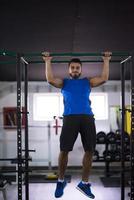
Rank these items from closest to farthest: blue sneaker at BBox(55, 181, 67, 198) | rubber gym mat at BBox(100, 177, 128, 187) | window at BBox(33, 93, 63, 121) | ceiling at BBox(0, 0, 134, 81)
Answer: blue sneaker at BBox(55, 181, 67, 198) < ceiling at BBox(0, 0, 134, 81) < rubber gym mat at BBox(100, 177, 128, 187) < window at BBox(33, 93, 63, 121)

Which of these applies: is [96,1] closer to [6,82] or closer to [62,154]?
[62,154]

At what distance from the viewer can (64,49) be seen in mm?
5000

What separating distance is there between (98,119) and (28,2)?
4.25 m

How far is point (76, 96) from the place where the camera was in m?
3.03

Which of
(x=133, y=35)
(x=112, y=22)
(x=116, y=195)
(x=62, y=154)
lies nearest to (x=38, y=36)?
(x=112, y=22)

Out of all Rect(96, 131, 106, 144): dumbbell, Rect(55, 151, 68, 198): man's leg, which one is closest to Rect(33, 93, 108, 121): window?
Rect(96, 131, 106, 144): dumbbell

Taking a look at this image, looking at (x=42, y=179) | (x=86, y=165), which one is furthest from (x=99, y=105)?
(x=86, y=165)

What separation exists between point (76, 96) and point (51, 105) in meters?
4.27

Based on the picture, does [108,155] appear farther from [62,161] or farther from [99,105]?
[62,161]

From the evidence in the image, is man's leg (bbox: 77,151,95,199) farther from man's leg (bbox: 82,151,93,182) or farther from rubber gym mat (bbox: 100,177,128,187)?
rubber gym mat (bbox: 100,177,128,187)

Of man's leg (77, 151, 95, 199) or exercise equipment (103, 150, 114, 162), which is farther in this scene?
exercise equipment (103, 150, 114, 162)

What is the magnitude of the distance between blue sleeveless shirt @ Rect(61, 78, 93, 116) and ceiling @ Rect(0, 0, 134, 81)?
3.64ft

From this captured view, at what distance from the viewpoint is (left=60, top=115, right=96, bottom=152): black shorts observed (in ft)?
9.87

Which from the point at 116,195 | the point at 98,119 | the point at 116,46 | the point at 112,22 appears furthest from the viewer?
the point at 98,119
